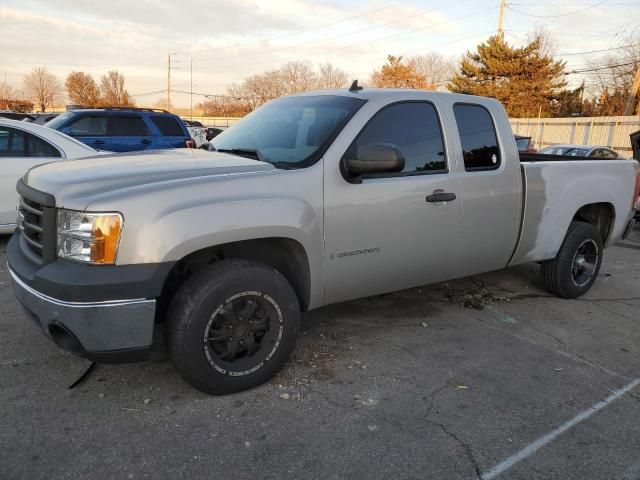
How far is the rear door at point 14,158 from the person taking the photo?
6.54 meters

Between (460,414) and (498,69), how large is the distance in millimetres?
43669

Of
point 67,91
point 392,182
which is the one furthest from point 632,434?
point 67,91

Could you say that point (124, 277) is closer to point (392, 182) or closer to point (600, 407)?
point (392, 182)

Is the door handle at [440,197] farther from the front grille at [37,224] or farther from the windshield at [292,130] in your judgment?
the front grille at [37,224]

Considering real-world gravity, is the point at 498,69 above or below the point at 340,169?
above

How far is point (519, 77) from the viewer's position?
1667 inches

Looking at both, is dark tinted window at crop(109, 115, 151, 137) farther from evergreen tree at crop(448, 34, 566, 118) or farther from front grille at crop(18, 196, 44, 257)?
evergreen tree at crop(448, 34, 566, 118)

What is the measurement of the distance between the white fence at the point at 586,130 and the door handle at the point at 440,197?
23.0 metres

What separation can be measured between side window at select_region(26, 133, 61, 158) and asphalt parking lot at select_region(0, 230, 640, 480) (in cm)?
294

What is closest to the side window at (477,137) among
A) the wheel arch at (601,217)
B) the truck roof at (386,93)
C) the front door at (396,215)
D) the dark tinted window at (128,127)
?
the truck roof at (386,93)

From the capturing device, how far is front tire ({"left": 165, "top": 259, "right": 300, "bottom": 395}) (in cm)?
303

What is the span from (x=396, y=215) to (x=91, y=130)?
31.3ft

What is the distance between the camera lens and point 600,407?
134 inches

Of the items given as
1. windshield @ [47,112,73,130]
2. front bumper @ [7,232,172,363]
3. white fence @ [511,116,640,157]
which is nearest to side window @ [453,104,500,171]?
front bumper @ [7,232,172,363]
